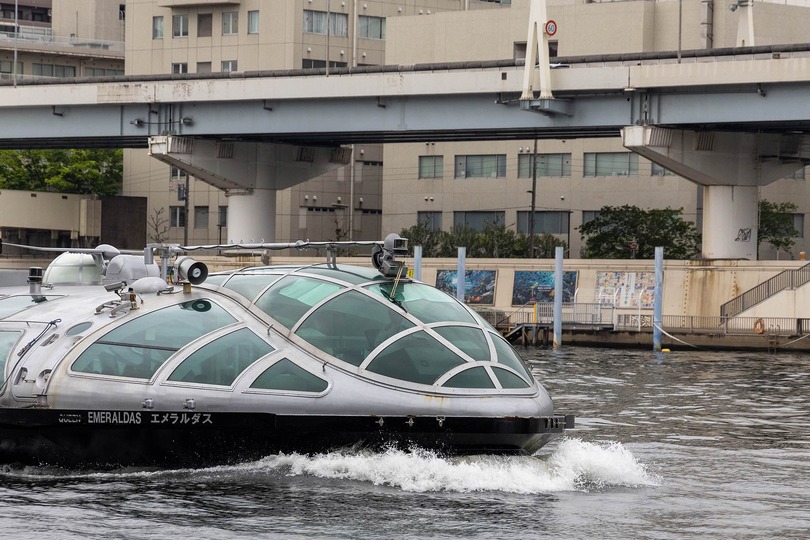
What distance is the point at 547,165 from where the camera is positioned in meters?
96.2

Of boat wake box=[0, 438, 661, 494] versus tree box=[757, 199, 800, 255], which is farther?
tree box=[757, 199, 800, 255]

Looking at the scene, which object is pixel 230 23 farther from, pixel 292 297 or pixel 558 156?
pixel 292 297

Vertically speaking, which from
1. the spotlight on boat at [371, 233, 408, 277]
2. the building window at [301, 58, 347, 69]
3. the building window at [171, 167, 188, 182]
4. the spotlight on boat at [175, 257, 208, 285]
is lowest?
the spotlight on boat at [175, 257, 208, 285]

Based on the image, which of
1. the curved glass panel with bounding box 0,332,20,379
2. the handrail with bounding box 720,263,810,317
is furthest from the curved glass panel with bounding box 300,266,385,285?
the handrail with bounding box 720,263,810,317

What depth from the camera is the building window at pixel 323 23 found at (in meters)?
111

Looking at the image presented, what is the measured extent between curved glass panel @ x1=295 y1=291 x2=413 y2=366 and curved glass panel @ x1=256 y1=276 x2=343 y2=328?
234mm

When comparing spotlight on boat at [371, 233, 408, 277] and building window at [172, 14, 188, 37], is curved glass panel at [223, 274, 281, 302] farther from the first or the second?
→ building window at [172, 14, 188, 37]

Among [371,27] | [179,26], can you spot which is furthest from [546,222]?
[179,26]

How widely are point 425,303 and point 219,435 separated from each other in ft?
11.9

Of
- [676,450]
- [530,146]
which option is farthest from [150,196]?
[676,450]

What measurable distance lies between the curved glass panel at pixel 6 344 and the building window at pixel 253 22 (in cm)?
9220

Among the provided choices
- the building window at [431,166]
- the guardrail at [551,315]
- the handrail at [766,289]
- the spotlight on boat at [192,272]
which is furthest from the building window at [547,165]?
the spotlight on boat at [192,272]

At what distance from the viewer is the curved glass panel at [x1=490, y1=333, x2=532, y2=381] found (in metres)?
20.2

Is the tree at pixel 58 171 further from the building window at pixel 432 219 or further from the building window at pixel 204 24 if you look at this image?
the building window at pixel 432 219
